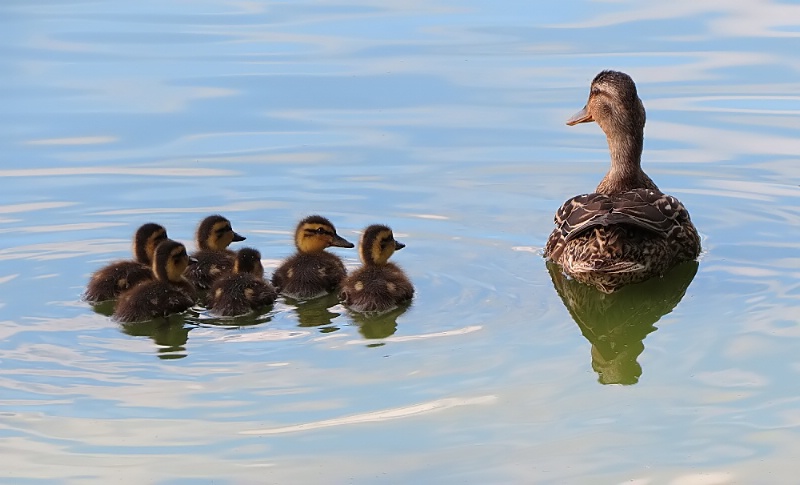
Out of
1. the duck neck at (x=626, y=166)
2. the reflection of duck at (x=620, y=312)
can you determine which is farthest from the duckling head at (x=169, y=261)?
the duck neck at (x=626, y=166)

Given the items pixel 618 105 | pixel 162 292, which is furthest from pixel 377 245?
pixel 618 105

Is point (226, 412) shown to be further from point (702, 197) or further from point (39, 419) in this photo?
point (702, 197)

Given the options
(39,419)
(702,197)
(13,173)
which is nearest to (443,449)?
(39,419)

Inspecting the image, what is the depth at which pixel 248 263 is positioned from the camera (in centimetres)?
659

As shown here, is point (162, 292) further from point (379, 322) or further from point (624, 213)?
point (624, 213)

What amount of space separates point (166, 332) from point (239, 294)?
35cm

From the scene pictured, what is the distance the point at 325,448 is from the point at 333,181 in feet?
10.9

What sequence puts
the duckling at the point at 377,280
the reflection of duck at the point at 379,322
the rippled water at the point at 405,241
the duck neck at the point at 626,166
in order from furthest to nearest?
the duck neck at the point at 626,166 < the duckling at the point at 377,280 < the reflection of duck at the point at 379,322 < the rippled water at the point at 405,241

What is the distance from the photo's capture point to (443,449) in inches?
191

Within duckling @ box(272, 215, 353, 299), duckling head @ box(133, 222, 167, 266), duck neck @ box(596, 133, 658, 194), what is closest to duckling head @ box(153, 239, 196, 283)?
duckling head @ box(133, 222, 167, 266)

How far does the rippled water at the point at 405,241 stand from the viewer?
492 centimetres

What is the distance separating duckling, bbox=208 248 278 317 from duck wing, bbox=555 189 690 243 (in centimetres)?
137

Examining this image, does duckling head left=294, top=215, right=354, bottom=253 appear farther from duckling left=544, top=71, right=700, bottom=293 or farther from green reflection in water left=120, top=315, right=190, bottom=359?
duckling left=544, top=71, right=700, bottom=293

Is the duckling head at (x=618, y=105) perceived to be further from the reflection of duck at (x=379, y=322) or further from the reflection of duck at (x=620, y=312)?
the reflection of duck at (x=379, y=322)
